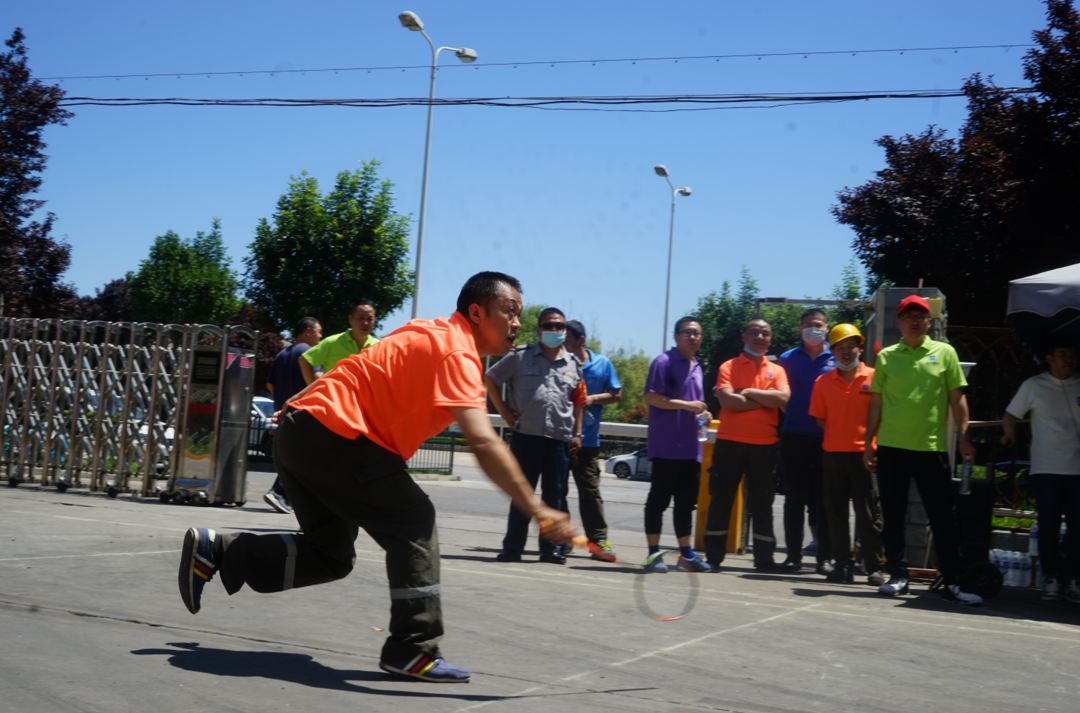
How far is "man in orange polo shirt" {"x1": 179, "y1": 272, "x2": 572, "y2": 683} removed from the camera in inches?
161

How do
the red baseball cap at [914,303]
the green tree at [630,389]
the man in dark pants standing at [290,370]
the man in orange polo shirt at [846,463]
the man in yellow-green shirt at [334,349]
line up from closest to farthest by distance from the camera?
the red baseball cap at [914,303]
the man in orange polo shirt at [846,463]
the man in yellow-green shirt at [334,349]
the man in dark pants standing at [290,370]
the green tree at [630,389]

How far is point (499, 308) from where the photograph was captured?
447cm

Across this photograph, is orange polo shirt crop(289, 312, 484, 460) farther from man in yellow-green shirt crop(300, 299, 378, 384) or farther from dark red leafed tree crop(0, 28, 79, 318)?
dark red leafed tree crop(0, 28, 79, 318)

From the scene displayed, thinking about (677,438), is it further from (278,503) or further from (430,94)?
(430,94)

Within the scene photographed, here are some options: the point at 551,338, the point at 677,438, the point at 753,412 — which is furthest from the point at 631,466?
the point at 551,338

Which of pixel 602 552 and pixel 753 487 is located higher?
pixel 753 487

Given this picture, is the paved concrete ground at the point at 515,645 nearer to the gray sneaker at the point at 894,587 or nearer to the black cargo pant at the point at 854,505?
the gray sneaker at the point at 894,587

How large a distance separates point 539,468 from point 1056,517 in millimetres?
3871

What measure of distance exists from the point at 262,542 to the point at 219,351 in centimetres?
769

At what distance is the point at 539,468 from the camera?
8.56 meters

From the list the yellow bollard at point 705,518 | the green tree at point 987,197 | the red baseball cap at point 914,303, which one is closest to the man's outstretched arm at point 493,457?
the red baseball cap at point 914,303

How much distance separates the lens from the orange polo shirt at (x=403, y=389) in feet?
13.4

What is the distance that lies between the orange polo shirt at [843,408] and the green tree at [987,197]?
313 inches

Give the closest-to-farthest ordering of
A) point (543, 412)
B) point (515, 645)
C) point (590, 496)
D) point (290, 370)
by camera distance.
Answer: point (515, 645) < point (543, 412) < point (590, 496) < point (290, 370)
